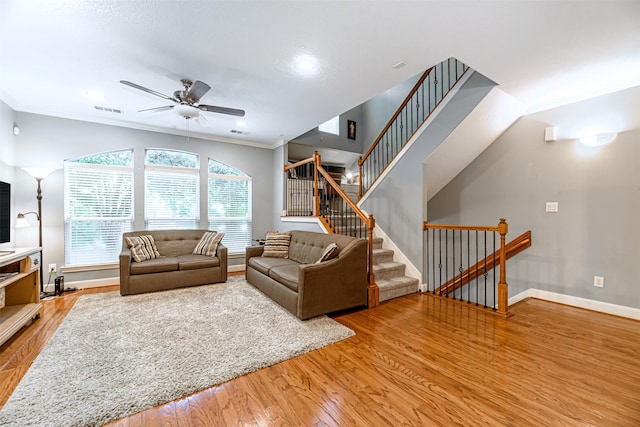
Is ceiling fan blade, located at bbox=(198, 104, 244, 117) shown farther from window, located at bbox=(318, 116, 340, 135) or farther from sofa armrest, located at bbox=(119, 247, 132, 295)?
window, located at bbox=(318, 116, 340, 135)

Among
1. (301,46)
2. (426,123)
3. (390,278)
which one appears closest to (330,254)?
(390,278)

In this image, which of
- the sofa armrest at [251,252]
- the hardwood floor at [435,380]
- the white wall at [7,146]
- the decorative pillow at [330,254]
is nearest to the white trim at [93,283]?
the white wall at [7,146]

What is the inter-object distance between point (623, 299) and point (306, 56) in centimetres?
457

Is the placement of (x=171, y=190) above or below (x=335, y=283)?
above

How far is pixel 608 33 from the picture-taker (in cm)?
229

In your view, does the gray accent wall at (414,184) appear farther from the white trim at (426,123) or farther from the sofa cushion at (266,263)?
the sofa cushion at (266,263)

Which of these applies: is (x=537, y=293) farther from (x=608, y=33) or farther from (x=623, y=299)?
(x=608, y=33)

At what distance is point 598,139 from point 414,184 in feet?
7.31

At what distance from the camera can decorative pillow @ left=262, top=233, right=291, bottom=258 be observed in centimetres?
448

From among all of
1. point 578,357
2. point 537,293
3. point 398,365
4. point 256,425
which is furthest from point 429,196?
point 256,425

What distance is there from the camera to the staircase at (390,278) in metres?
3.79

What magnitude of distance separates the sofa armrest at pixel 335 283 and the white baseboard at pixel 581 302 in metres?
2.33

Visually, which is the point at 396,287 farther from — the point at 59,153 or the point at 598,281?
the point at 59,153

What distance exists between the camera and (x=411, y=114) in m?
5.11
